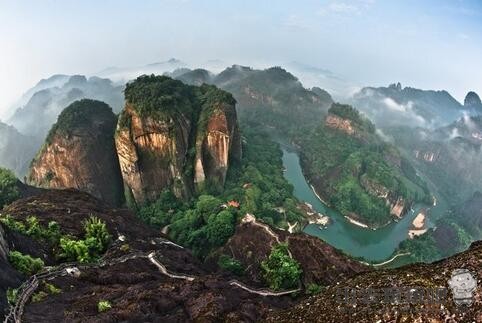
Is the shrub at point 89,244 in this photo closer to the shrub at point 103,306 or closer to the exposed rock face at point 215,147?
the shrub at point 103,306

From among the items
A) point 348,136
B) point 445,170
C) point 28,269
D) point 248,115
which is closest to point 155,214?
point 28,269

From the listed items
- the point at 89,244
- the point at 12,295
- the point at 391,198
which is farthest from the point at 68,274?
the point at 391,198

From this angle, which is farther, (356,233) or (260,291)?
(356,233)

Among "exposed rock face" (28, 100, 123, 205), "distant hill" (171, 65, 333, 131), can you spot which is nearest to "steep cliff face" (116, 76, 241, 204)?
"exposed rock face" (28, 100, 123, 205)

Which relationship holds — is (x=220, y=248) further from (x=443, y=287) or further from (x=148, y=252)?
(x=443, y=287)

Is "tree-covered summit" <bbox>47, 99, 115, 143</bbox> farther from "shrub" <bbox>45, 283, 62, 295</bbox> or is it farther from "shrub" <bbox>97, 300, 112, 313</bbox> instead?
"shrub" <bbox>97, 300, 112, 313</bbox>

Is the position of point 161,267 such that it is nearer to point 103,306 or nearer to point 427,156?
point 103,306
